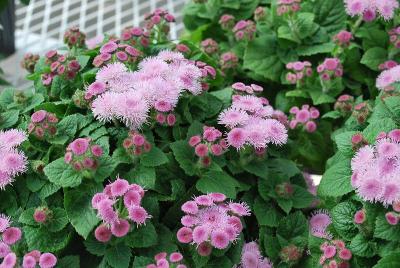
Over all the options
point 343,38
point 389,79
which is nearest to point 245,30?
point 343,38

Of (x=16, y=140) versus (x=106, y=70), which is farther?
(x=106, y=70)

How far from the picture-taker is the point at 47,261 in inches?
63.1

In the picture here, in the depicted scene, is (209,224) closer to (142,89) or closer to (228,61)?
(142,89)

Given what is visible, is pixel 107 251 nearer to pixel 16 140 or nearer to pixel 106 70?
pixel 16 140

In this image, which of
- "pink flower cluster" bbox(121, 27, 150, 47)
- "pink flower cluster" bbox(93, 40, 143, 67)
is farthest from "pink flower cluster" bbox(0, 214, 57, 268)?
"pink flower cluster" bbox(121, 27, 150, 47)

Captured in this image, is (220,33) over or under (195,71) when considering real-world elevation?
under

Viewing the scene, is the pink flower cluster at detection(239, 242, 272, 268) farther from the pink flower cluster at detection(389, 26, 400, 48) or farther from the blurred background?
the blurred background

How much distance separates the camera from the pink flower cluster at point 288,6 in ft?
8.22

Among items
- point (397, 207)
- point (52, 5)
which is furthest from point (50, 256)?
point (52, 5)

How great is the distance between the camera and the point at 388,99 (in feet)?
6.31

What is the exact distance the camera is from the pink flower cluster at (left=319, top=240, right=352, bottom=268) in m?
1.65

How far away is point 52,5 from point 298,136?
252 cm

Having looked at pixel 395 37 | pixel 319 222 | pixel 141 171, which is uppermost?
pixel 141 171

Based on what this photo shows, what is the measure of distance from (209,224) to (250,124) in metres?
0.40
